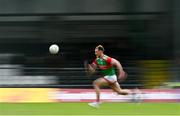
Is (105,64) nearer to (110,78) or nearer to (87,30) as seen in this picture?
(110,78)

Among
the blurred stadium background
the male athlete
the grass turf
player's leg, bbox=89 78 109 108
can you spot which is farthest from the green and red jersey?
the blurred stadium background

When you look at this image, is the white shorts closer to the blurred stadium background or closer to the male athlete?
the male athlete

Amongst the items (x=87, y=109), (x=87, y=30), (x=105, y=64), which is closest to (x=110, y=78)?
(x=105, y=64)

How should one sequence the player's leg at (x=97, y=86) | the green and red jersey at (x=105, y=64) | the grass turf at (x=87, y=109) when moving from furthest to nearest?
the green and red jersey at (x=105, y=64) < the player's leg at (x=97, y=86) < the grass turf at (x=87, y=109)

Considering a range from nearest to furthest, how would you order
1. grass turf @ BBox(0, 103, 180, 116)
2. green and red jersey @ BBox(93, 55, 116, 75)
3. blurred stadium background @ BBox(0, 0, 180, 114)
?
grass turf @ BBox(0, 103, 180, 116) < green and red jersey @ BBox(93, 55, 116, 75) < blurred stadium background @ BBox(0, 0, 180, 114)

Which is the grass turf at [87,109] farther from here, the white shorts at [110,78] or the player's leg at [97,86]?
the white shorts at [110,78]

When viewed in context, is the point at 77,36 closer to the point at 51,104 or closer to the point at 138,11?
the point at 138,11

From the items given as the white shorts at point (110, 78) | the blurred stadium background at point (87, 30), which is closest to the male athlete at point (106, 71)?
the white shorts at point (110, 78)

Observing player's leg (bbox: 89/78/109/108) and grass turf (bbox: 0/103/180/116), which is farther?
player's leg (bbox: 89/78/109/108)

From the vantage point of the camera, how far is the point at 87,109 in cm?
1563

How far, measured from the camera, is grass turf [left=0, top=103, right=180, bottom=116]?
47.8ft

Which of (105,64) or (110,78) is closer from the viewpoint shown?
(105,64)

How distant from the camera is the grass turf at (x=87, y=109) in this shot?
574 inches

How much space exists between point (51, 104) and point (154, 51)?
9768mm
